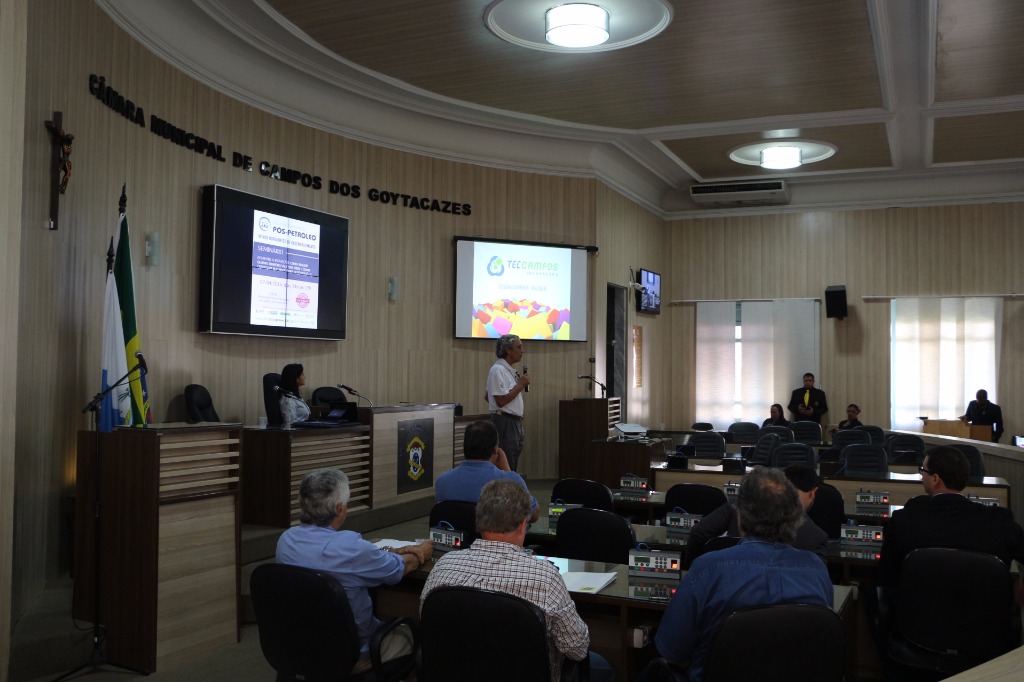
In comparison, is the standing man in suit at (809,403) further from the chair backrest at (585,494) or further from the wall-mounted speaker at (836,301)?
the chair backrest at (585,494)

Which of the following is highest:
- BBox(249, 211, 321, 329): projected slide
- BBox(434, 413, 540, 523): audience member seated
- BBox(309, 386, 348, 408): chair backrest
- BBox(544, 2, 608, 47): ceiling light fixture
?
BBox(544, 2, 608, 47): ceiling light fixture

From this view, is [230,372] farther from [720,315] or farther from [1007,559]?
[720,315]

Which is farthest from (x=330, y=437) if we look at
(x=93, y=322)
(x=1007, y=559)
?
(x=1007, y=559)

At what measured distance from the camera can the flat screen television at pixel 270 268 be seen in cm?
710

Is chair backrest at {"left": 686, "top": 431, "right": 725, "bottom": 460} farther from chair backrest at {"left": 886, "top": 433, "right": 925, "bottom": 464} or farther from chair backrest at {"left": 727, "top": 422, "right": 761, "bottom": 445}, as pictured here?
chair backrest at {"left": 727, "top": 422, "right": 761, "bottom": 445}

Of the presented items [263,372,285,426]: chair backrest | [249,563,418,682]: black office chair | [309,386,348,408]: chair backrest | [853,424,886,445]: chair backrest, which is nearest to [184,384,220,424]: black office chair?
[263,372,285,426]: chair backrest

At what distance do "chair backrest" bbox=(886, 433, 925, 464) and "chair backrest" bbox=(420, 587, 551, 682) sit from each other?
680cm

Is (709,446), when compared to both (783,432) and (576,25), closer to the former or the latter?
(783,432)

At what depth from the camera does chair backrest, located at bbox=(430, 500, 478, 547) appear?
163 inches

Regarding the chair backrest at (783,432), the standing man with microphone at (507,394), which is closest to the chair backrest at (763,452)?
the chair backrest at (783,432)

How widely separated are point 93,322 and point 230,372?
1730 millimetres

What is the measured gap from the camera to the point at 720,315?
14.0m

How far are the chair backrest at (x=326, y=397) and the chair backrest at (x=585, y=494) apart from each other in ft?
10.4

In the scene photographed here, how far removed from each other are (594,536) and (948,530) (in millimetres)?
1576
